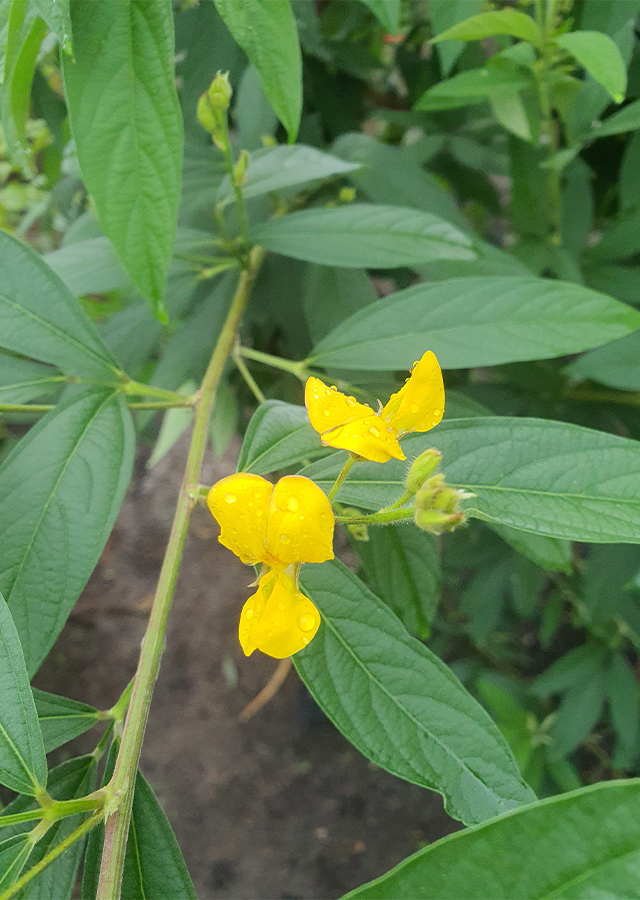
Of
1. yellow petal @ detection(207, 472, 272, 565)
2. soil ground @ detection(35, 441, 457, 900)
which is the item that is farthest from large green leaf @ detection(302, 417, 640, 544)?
soil ground @ detection(35, 441, 457, 900)

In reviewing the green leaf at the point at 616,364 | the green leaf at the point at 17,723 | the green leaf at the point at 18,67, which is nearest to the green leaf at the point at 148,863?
the green leaf at the point at 17,723

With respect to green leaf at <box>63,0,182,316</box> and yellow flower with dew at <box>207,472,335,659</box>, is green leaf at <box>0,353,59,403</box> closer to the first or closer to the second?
green leaf at <box>63,0,182,316</box>

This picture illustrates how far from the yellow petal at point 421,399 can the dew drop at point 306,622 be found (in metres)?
0.16

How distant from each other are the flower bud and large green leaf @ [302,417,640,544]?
0.06 metres

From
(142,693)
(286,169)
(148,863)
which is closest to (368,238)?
(286,169)

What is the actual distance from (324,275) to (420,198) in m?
0.20

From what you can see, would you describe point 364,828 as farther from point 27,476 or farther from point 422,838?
point 27,476

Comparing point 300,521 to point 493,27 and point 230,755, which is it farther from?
point 230,755

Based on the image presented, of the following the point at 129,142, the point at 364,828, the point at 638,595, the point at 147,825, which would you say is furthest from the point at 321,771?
the point at 129,142

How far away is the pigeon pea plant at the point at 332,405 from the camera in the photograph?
440 millimetres

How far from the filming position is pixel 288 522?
41cm

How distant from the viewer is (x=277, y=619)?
0.43 metres

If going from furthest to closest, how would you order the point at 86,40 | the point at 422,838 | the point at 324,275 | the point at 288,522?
the point at 422,838 → the point at 324,275 → the point at 86,40 → the point at 288,522

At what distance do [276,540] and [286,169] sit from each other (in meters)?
0.60
